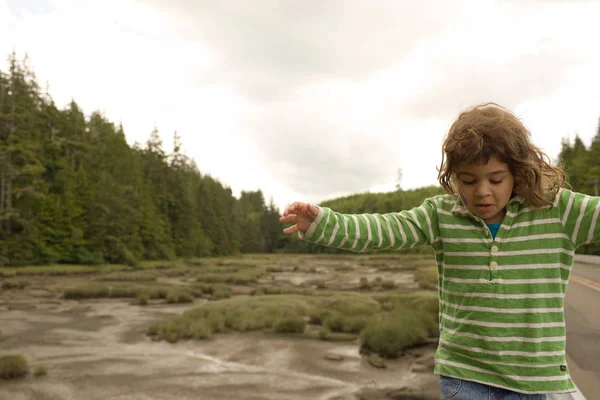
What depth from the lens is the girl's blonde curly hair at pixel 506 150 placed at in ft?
6.75

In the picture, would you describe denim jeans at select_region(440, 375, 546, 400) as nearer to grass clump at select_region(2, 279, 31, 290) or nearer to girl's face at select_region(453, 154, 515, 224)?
girl's face at select_region(453, 154, 515, 224)

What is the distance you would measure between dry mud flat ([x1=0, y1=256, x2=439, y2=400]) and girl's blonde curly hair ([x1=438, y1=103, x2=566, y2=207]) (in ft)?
31.0

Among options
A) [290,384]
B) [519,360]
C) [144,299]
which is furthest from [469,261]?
[144,299]

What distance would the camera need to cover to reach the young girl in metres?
2.01

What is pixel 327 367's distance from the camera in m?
13.0

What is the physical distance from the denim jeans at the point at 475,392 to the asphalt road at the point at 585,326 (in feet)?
1.94

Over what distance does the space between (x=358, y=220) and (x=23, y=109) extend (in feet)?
156

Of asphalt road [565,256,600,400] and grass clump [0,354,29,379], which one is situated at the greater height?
asphalt road [565,256,600,400]

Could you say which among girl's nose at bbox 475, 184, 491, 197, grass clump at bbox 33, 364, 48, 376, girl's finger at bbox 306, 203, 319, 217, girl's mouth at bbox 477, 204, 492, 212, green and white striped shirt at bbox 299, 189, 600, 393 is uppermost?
girl's nose at bbox 475, 184, 491, 197

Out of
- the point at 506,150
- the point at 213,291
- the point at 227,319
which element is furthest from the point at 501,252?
the point at 213,291

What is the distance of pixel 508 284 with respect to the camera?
2.05m

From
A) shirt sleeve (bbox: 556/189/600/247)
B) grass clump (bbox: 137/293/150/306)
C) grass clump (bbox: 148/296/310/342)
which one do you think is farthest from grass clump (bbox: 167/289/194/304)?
shirt sleeve (bbox: 556/189/600/247)

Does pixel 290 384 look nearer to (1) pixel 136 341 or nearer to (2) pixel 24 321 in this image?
(1) pixel 136 341

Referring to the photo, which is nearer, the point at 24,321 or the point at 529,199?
the point at 529,199
